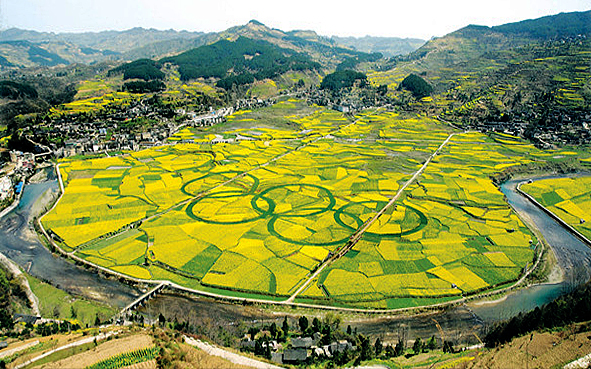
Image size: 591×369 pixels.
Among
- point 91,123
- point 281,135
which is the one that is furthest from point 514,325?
point 91,123

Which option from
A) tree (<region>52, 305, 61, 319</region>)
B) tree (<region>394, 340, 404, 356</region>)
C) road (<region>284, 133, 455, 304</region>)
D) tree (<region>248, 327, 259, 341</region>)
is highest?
road (<region>284, 133, 455, 304</region>)

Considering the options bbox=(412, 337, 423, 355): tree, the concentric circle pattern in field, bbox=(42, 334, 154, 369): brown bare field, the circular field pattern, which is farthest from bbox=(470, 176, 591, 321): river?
bbox=(42, 334, 154, 369): brown bare field

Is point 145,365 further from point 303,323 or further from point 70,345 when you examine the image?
point 303,323

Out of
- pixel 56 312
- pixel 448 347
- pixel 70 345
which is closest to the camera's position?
pixel 70 345

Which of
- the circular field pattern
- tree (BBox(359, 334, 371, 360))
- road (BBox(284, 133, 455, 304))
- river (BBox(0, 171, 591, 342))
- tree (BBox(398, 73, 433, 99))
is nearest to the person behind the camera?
tree (BBox(359, 334, 371, 360))

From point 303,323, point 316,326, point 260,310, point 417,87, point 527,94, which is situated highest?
point 417,87

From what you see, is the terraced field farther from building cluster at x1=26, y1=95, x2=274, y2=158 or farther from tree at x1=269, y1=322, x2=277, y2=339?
building cluster at x1=26, y1=95, x2=274, y2=158

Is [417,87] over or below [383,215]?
over

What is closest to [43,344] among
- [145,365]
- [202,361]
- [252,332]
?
[145,365]
